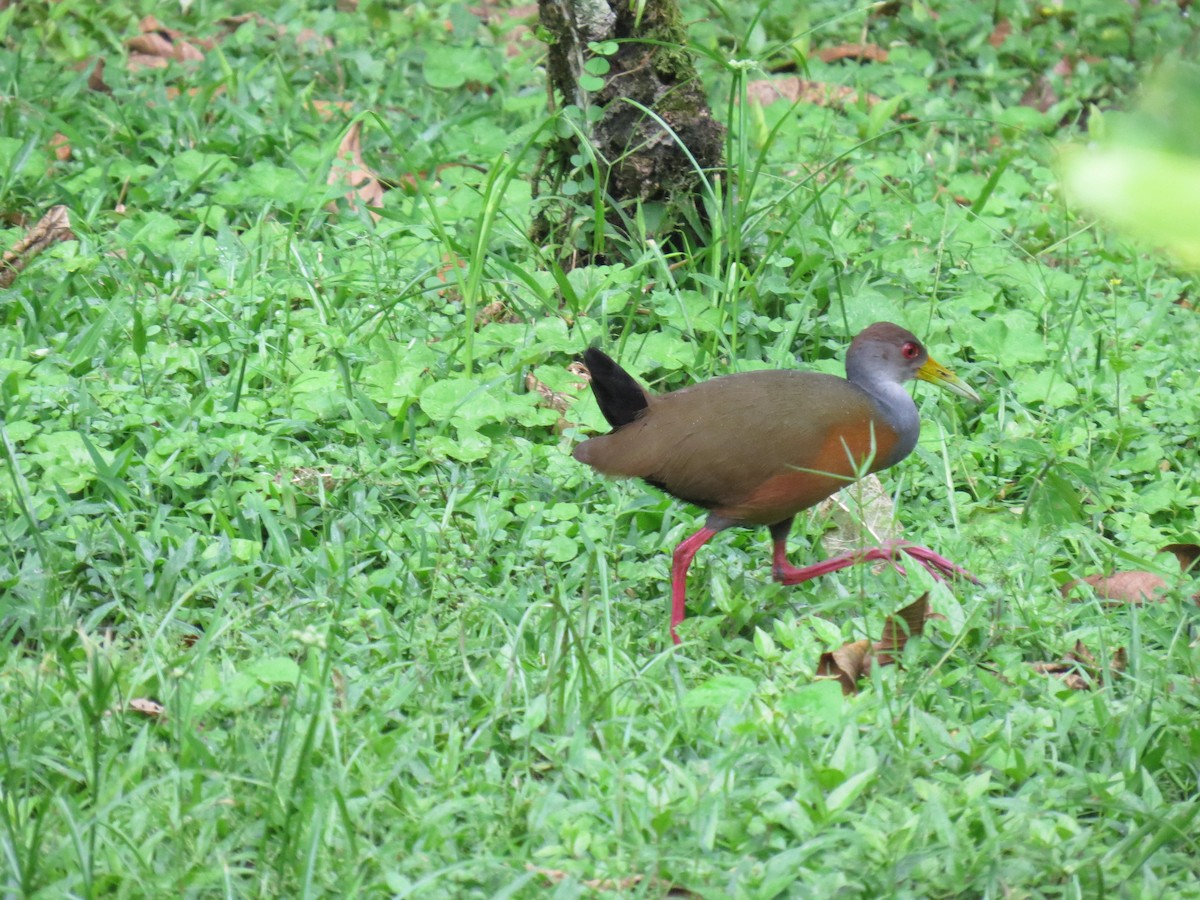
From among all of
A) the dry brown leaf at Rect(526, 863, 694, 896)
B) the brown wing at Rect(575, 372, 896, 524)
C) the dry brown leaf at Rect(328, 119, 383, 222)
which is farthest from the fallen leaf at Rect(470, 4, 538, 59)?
the dry brown leaf at Rect(526, 863, 694, 896)

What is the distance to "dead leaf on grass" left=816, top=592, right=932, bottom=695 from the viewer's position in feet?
10.3

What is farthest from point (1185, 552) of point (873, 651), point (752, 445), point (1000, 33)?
point (1000, 33)

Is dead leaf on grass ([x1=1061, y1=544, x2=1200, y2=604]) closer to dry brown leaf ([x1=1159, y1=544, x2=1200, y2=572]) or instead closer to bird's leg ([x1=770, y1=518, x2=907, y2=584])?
dry brown leaf ([x1=1159, y1=544, x2=1200, y2=572])

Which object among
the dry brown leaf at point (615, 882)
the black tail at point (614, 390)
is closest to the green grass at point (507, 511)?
the dry brown leaf at point (615, 882)

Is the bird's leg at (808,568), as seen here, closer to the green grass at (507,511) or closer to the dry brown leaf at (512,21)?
the green grass at (507,511)

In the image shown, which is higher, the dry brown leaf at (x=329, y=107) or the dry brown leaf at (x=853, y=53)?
the dry brown leaf at (x=853, y=53)

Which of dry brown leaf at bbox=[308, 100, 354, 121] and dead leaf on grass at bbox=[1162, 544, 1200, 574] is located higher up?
dry brown leaf at bbox=[308, 100, 354, 121]

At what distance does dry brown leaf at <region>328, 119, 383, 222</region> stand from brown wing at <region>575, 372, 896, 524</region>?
2215 millimetres

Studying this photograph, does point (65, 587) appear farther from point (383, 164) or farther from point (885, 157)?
point (885, 157)

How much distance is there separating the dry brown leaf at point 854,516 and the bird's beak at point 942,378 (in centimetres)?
34

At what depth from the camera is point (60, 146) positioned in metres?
5.55

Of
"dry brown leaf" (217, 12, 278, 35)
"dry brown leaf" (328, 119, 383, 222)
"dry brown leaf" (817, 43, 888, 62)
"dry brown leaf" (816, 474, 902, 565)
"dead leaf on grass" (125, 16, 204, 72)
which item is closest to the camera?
"dry brown leaf" (816, 474, 902, 565)

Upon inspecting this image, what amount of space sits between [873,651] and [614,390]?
3.11 feet

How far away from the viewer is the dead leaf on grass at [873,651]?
3154 millimetres
